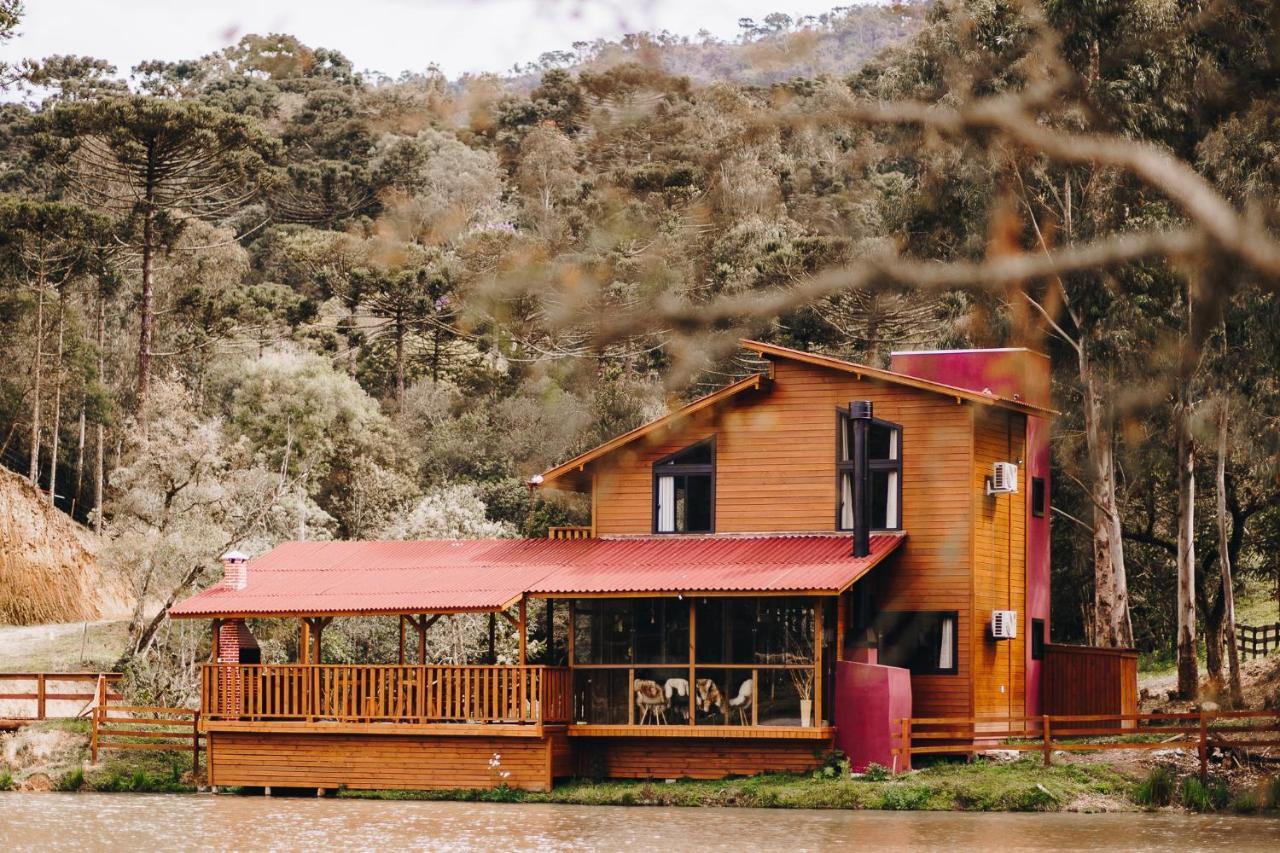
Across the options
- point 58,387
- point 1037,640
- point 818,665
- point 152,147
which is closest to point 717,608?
point 818,665

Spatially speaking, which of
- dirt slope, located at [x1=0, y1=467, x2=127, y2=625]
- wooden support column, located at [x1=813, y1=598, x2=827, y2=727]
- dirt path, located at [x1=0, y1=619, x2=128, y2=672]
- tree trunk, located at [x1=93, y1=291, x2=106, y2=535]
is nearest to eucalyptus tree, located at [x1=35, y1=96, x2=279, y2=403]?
tree trunk, located at [x1=93, y1=291, x2=106, y2=535]

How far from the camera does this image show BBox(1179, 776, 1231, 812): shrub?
2302 centimetres

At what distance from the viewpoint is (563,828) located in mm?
22031

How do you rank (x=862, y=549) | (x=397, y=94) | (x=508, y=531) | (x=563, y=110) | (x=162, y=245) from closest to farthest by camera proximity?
1. (x=563, y=110)
2. (x=862, y=549)
3. (x=508, y=531)
4. (x=162, y=245)
5. (x=397, y=94)

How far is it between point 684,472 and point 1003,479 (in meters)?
4.74

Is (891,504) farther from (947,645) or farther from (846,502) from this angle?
(947,645)

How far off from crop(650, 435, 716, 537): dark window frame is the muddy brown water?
5412mm

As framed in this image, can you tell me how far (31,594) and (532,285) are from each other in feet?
136

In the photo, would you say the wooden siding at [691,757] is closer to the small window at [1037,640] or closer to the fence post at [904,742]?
the fence post at [904,742]

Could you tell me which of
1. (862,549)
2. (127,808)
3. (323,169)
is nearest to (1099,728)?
(862,549)

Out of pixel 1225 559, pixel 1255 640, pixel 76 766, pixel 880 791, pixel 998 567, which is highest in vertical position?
pixel 1225 559

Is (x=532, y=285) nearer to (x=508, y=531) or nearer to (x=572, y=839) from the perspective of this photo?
(x=572, y=839)

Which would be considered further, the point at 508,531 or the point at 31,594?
the point at 508,531

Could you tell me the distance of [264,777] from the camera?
88.5 ft
